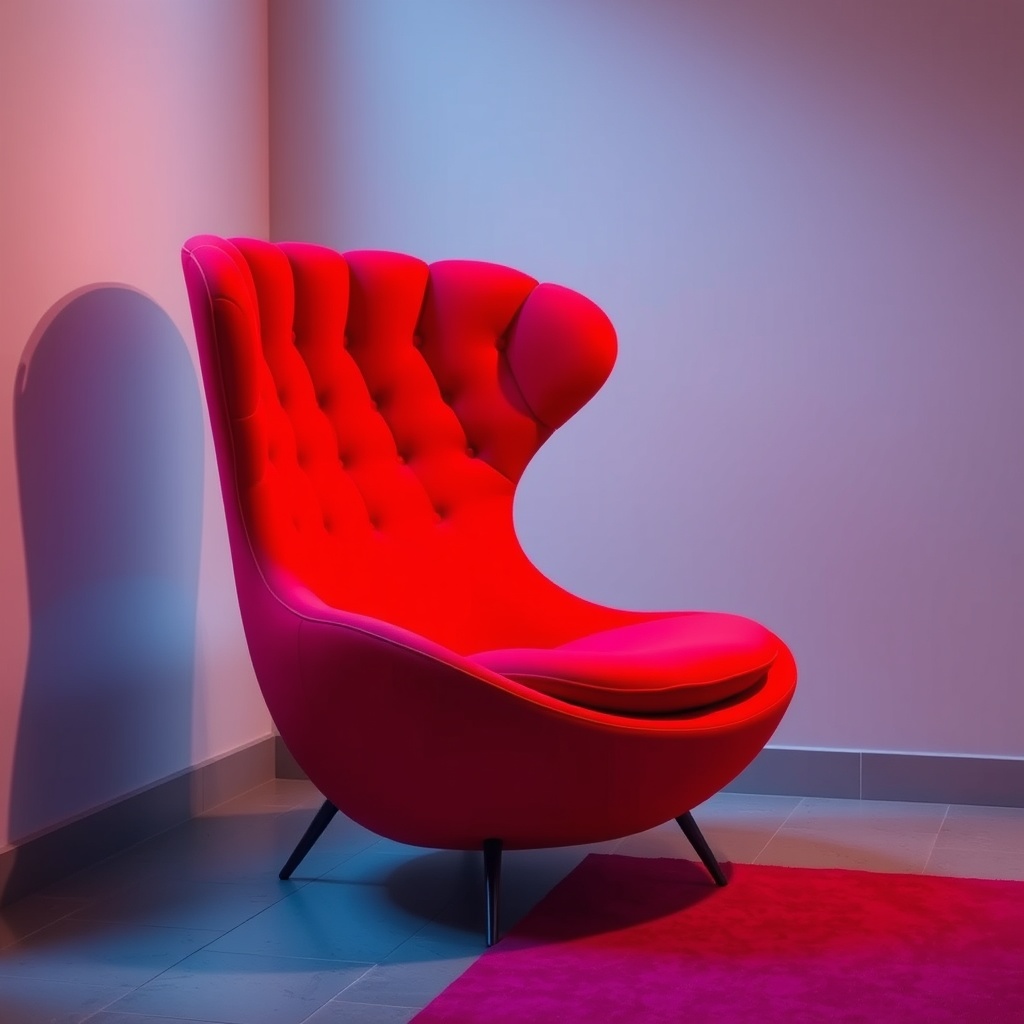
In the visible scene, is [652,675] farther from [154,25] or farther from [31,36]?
[154,25]

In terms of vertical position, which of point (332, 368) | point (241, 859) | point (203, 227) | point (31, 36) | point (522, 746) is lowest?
point (241, 859)

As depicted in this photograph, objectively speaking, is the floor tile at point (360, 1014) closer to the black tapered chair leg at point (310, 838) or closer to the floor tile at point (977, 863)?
the black tapered chair leg at point (310, 838)

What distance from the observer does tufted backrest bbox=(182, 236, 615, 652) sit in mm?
2547

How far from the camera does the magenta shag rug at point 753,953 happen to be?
6.19 feet

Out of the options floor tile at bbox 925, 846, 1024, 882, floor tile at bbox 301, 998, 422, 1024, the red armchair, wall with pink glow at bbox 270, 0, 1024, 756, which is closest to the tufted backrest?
the red armchair

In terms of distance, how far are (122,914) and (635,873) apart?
915mm

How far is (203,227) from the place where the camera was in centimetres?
322

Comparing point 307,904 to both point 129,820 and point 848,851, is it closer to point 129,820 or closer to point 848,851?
point 129,820

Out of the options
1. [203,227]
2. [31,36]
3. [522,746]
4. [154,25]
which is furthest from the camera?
[203,227]

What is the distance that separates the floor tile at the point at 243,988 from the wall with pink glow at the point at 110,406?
59 cm

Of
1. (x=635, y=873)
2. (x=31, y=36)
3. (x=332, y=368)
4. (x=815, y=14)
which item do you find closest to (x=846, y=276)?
(x=815, y=14)

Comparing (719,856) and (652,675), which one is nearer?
(652,675)

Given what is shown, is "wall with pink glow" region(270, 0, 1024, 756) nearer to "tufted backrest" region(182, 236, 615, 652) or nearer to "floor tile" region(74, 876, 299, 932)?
"tufted backrest" region(182, 236, 615, 652)

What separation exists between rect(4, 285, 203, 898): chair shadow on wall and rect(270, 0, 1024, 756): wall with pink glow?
0.84 metres
